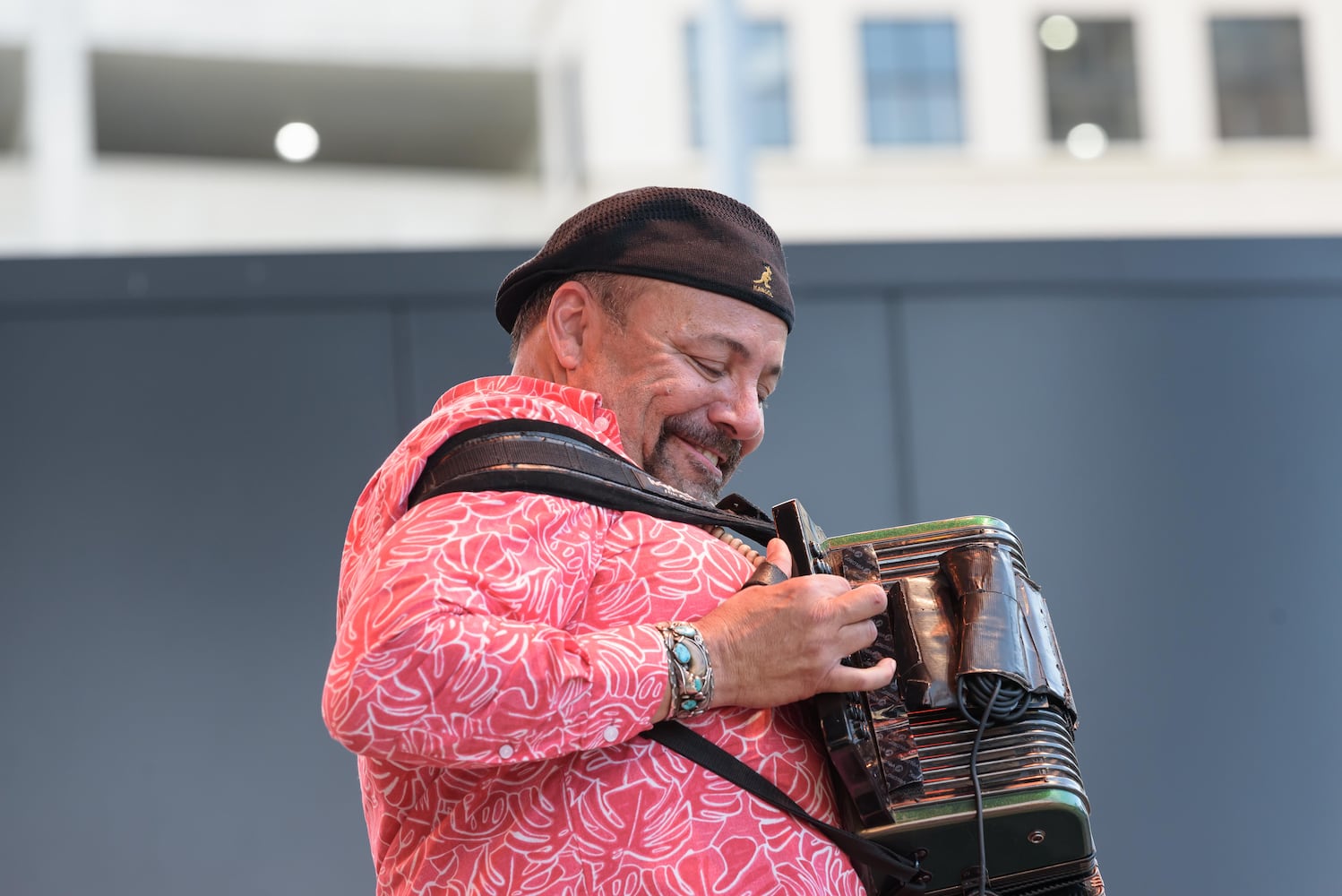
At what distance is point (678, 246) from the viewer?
170cm

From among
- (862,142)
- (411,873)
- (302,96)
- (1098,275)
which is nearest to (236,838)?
(411,873)

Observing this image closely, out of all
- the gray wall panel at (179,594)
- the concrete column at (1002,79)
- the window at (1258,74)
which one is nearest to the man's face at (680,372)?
the gray wall panel at (179,594)

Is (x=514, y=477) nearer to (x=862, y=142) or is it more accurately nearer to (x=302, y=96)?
(x=302, y=96)

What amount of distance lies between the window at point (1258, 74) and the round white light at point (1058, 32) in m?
1.01

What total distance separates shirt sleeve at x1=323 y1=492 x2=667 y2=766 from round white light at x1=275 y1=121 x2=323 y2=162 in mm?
6276

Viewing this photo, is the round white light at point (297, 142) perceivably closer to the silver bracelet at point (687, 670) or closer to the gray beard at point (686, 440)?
the gray beard at point (686, 440)

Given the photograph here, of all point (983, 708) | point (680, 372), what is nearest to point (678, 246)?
point (680, 372)

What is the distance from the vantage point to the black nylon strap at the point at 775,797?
1392 millimetres

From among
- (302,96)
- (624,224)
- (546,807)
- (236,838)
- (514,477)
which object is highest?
(302,96)

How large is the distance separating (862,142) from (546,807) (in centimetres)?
→ 808

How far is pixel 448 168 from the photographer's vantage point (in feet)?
24.8

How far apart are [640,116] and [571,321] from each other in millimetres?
6602

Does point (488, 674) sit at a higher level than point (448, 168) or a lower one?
lower

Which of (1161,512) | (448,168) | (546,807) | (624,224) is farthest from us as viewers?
(448,168)
